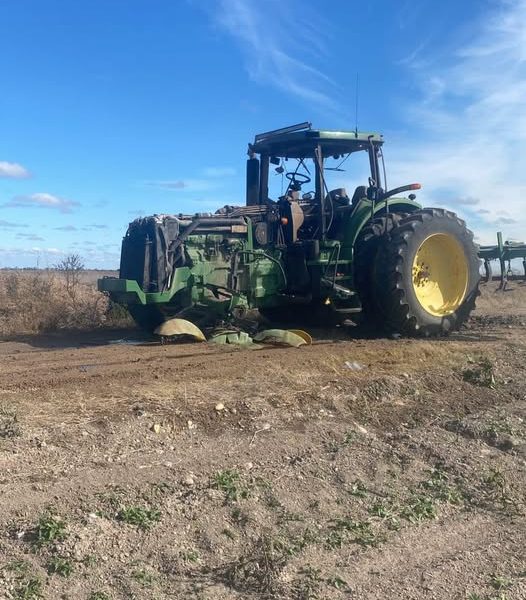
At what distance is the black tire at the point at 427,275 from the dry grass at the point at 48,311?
4.41 meters

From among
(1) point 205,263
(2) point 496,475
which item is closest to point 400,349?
(1) point 205,263

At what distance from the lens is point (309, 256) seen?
9.78 metres

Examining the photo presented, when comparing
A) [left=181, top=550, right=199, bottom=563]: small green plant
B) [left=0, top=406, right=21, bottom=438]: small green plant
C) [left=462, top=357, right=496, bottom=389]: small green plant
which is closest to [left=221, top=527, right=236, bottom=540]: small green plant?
[left=181, top=550, right=199, bottom=563]: small green plant

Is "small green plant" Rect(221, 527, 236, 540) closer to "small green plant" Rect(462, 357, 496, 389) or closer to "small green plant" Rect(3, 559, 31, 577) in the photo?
"small green plant" Rect(3, 559, 31, 577)

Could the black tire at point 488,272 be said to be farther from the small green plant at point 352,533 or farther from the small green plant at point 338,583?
the small green plant at point 338,583

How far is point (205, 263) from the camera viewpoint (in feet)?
29.4

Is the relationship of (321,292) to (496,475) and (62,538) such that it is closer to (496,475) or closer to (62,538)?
(496,475)

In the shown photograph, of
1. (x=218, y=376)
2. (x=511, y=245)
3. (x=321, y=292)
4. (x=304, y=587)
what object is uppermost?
(x=511, y=245)

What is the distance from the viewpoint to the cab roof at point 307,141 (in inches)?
394

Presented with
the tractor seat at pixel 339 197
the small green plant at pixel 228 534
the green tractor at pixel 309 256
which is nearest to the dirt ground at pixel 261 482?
the small green plant at pixel 228 534

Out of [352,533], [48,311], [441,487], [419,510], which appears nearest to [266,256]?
[48,311]

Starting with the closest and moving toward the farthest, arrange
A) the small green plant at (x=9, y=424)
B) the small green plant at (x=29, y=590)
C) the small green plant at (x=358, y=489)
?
the small green plant at (x=29, y=590)
the small green plant at (x=358, y=489)
the small green plant at (x=9, y=424)

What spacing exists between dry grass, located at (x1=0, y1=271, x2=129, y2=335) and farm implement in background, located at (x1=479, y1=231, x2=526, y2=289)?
5765 millimetres

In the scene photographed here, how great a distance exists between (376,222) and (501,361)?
3060 mm
